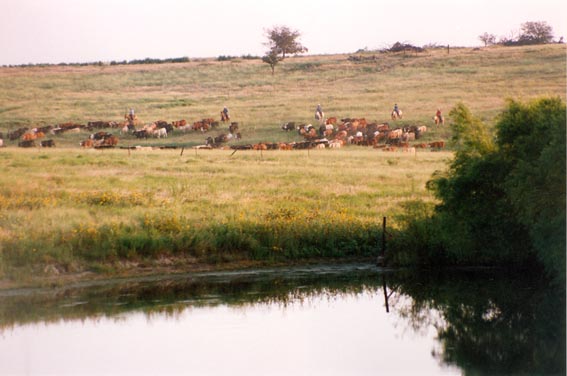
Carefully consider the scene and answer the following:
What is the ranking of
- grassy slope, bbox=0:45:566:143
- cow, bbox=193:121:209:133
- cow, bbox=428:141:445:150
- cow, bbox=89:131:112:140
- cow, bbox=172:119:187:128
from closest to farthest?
1. cow, bbox=428:141:445:150
2. cow, bbox=89:131:112:140
3. cow, bbox=193:121:209:133
4. cow, bbox=172:119:187:128
5. grassy slope, bbox=0:45:566:143

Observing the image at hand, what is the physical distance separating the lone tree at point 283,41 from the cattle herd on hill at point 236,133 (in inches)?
1623

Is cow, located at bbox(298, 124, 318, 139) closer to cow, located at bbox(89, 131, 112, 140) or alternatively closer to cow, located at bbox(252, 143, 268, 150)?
cow, located at bbox(252, 143, 268, 150)

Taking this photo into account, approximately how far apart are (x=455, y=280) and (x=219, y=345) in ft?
25.5

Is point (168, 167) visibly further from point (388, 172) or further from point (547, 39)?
point (547, 39)

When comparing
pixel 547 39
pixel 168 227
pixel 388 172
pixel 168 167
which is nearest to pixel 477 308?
pixel 168 227

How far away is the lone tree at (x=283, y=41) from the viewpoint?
100812 millimetres

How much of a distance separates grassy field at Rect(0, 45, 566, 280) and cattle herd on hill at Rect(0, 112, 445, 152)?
0.89m

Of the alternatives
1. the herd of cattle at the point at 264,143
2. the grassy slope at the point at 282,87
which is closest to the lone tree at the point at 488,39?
the grassy slope at the point at 282,87

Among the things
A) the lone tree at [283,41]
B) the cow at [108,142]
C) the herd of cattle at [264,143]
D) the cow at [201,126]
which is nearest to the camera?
the herd of cattle at [264,143]

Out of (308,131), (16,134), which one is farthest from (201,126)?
(16,134)

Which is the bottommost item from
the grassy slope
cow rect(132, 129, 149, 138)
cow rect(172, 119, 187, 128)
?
cow rect(132, 129, 149, 138)

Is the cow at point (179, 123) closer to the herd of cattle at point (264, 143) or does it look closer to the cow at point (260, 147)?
the herd of cattle at point (264, 143)

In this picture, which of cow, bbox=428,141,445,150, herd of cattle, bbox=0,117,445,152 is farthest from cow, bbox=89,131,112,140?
cow, bbox=428,141,445,150

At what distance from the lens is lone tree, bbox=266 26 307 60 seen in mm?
100812
